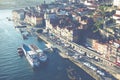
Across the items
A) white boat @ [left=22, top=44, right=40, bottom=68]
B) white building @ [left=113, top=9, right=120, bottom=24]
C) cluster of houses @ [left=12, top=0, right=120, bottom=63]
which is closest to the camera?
white boat @ [left=22, top=44, right=40, bottom=68]

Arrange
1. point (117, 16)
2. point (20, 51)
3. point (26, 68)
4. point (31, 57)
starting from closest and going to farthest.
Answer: point (26, 68)
point (31, 57)
point (20, 51)
point (117, 16)

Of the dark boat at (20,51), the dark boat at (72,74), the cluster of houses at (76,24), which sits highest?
the cluster of houses at (76,24)

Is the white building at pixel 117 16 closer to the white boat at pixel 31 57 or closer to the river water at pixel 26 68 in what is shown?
the river water at pixel 26 68

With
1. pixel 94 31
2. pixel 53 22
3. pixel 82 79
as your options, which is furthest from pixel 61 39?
pixel 82 79

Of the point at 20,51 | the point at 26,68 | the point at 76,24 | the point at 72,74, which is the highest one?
the point at 76,24

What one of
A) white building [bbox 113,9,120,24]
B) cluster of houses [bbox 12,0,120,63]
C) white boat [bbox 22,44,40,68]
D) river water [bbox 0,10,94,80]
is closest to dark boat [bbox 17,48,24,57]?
river water [bbox 0,10,94,80]

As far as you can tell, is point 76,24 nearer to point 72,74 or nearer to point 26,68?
point 26,68

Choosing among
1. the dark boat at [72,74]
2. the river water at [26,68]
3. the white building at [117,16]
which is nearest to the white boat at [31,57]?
the river water at [26,68]

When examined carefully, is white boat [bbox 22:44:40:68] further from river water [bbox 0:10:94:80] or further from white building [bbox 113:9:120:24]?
white building [bbox 113:9:120:24]

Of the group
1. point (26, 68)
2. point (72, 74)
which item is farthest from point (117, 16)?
point (26, 68)

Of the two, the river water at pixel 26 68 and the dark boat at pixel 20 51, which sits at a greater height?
the dark boat at pixel 20 51

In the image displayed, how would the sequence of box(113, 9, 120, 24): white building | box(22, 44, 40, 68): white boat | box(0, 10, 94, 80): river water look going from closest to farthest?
box(0, 10, 94, 80): river water < box(22, 44, 40, 68): white boat < box(113, 9, 120, 24): white building
